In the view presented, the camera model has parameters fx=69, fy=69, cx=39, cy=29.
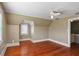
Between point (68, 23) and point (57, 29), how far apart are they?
137cm

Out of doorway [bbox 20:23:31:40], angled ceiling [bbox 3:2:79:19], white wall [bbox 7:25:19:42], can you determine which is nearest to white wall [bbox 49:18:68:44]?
angled ceiling [bbox 3:2:79:19]

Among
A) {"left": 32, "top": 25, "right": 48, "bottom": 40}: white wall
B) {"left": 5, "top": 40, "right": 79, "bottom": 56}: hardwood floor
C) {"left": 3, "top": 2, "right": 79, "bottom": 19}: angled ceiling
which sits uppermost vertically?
{"left": 3, "top": 2, "right": 79, "bottom": 19}: angled ceiling

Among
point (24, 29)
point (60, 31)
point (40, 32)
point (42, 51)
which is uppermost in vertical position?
point (24, 29)

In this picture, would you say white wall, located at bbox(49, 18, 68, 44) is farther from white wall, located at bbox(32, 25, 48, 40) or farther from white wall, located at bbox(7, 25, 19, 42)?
white wall, located at bbox(7, 25, 19, 42)

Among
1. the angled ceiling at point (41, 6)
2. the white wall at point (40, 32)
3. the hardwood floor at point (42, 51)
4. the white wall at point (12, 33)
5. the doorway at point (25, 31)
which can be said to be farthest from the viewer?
the doorway at point (25, 31)

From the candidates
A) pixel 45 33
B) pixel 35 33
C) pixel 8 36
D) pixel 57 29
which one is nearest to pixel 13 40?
pixel 8 36

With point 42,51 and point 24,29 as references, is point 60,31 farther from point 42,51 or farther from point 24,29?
point 24,29

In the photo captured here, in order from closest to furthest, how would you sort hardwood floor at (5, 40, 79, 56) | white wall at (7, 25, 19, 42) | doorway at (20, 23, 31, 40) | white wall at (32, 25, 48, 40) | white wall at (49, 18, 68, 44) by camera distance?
hardwood floor at (5, 40, 79, 56) < white wall at (7, 25, 19, 42) < white wall at (49, 18, 68, 44) < white wall at (32, 25, 48, 40) < doorway at (20, 23, 31, 40)

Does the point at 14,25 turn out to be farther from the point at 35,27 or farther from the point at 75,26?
the point at 75,26

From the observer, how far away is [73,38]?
5805 millimetres

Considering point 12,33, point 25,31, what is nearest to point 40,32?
point 25,31

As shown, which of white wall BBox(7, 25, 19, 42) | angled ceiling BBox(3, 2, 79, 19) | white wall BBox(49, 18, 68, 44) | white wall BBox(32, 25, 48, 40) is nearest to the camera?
angled ceiling BBox(3, 2, 79, 19)

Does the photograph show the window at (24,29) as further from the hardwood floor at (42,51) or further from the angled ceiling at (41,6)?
the angled ceiling at (41,6)

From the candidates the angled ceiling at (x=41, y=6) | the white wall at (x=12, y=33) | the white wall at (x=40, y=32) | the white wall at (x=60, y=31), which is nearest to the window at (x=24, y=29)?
the white wall at (x=40, y=32)
